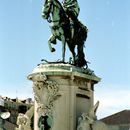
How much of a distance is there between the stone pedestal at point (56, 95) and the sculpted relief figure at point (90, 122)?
1.58ft

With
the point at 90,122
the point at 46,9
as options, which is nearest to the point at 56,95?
the point at 90,122

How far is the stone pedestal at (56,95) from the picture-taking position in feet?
68.5

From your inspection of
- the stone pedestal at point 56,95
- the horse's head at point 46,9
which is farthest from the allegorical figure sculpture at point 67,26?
the stone pedestal at point 56,95

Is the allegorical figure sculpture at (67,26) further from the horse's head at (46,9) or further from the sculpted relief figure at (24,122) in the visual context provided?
the sculpted relief figure at (24,122)

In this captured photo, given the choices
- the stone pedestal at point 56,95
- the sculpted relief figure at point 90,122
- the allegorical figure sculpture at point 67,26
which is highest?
the allegorical figure sculpture at point 67,26

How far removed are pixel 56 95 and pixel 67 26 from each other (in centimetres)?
279

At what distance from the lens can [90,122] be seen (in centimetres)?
2047

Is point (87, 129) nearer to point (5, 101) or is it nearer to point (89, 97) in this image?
point (89, 97)

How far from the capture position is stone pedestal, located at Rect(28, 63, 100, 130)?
2088 centimetres

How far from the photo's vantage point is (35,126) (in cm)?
2120

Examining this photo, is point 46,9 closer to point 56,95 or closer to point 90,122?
point 56,95

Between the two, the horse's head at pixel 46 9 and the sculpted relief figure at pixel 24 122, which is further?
the horse's head at pixel 46 9

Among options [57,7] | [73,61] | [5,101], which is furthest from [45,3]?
[5,101]

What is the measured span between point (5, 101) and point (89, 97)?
43.8 meters
